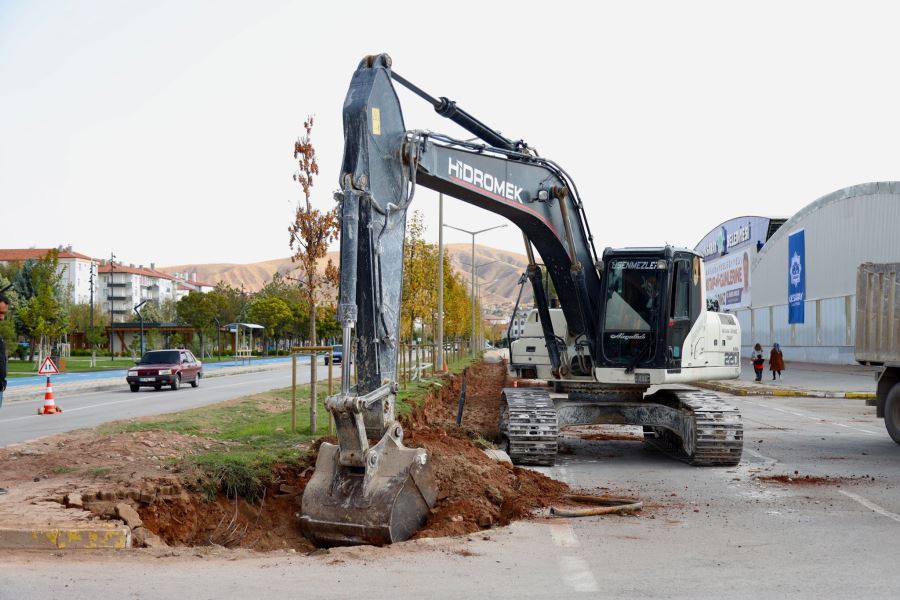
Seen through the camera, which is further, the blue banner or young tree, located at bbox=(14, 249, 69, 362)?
the blue banner

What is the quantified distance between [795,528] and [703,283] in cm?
594

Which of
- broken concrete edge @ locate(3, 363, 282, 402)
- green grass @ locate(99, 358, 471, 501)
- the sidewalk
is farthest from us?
the sidewalk

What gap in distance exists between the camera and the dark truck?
1455 cm

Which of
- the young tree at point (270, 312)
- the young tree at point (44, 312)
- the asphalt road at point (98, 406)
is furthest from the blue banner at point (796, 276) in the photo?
the young tree at point (270, 312)

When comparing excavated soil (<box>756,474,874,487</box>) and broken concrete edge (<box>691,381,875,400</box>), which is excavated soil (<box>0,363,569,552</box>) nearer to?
excavated soil (<box>756,474,874,487</box>)

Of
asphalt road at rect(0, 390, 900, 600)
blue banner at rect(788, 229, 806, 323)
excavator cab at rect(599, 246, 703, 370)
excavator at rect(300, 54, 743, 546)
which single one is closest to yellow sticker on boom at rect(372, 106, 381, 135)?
excavator at rect(300, 54, 743, 546)

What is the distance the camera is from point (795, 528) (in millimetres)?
8008

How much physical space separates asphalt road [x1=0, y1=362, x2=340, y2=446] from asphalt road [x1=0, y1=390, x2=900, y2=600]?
9.93m

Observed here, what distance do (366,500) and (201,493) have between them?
7.35 ft

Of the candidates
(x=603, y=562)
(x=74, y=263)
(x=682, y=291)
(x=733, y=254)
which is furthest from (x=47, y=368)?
(x=74, y=263)

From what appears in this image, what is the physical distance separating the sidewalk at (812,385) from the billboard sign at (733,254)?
52.2ft

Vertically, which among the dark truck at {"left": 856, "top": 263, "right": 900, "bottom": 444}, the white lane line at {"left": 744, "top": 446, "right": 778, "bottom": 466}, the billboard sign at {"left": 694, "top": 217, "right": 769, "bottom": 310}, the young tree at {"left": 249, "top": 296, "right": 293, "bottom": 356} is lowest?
the white lane line at {"left": 744, "top": 446, "right": 778, "bottom": 466}

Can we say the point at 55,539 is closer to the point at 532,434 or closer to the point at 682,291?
the point at 532,434

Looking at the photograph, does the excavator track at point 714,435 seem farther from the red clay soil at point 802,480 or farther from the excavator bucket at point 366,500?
the excavator bucket at point 366,500
